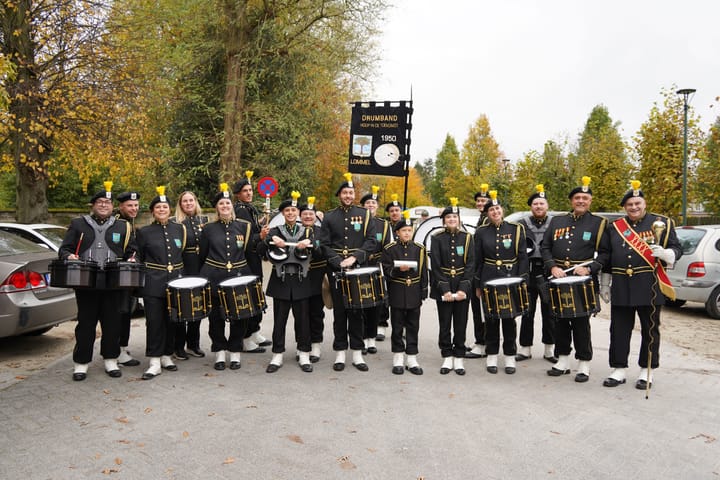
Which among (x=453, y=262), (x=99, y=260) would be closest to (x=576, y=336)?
(x=453, y=262)

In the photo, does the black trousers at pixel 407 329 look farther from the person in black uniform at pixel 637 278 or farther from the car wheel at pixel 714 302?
the car wheel at pixel 714 302

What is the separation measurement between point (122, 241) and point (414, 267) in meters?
3.27

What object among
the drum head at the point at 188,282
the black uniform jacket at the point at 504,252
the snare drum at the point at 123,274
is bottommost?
the drum head at the point at 188,282

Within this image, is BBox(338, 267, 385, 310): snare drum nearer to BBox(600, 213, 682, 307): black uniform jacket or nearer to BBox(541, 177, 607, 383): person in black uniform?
BBox(541, 177, 607, 383): person in black uniform

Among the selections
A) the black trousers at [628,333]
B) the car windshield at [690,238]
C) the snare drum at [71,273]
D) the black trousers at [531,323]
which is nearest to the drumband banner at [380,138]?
the car windshield at [690,238]

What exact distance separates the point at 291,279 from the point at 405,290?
1.33 meters

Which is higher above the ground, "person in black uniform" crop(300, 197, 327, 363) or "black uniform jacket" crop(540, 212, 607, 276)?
"black uniform jacket" crop(540, 212, 607, 276)

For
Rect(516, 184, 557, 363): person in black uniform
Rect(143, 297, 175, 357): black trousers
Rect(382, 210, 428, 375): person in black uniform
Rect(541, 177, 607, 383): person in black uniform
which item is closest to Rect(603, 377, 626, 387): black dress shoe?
Rect(541, 177, 607, 383): person in black uniform

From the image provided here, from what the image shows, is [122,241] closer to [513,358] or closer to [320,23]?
[513,358]

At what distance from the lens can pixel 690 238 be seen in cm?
1093

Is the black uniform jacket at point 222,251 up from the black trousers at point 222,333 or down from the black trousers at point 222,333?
up

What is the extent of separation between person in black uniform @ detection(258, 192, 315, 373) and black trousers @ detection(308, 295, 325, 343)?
0.22m

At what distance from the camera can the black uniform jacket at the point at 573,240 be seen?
256 inches

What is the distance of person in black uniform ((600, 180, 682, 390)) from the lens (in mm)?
6098
